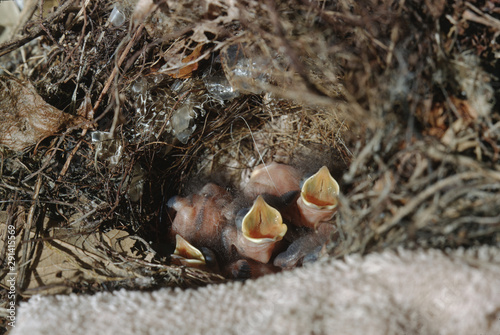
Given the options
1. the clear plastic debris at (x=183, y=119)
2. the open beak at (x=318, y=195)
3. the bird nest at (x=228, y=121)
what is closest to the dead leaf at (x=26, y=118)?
the bird nest at (x=228, y=121)

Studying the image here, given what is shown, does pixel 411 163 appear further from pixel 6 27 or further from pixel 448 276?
pixel 6 27

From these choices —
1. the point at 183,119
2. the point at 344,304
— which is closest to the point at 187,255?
the point at 183,119

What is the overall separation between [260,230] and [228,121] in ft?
1.35

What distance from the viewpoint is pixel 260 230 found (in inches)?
43.4

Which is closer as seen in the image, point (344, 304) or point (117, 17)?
point (344, 304)

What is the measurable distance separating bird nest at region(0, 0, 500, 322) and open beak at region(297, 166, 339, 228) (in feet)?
0.17

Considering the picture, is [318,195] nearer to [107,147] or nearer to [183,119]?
[183,119]

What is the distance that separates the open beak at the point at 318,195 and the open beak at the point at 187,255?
32cm

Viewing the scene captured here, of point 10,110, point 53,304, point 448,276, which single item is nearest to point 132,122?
point 10,110

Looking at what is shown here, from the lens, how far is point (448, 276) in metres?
0.63

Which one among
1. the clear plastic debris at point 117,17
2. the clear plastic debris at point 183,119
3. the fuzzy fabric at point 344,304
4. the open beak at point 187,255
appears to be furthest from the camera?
the clear plastic debris at point 183,119

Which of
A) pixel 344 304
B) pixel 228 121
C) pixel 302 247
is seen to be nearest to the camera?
pixel 344 304

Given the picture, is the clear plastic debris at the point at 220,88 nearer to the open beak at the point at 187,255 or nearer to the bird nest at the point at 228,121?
the bird nest at the point at 228,121

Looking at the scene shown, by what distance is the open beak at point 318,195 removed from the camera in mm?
1104
